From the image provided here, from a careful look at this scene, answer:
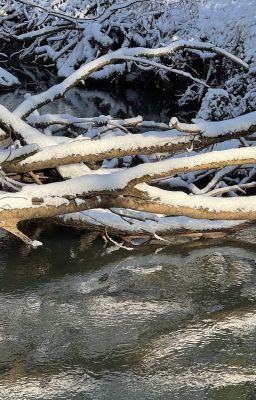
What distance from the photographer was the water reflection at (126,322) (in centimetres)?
392

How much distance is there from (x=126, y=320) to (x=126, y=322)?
0.03 meters

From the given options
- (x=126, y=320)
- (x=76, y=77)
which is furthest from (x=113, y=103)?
(x=126, y=320)

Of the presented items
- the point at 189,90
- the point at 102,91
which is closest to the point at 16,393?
the point at 189,90

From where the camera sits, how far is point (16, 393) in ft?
12.5

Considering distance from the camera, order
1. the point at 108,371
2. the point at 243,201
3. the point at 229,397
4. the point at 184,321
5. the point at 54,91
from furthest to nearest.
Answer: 1. the point at 54,91
2. the point at 243,201
3. the point at 184,321
4. the point at 108,371
5. the point at 229,397

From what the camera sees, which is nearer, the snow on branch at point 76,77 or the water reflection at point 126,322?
the water reflection at point 126,322

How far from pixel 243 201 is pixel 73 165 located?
4.42ft

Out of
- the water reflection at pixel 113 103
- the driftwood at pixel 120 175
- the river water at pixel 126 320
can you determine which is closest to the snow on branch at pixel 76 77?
the driftwood at pixel 120 175

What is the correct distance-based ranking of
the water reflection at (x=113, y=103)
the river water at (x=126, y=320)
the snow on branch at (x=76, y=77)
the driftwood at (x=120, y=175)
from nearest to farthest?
the river water at (x=126, y=320), the driftwood at (x=120, y=175), the snow on branch at (x=76, y=77), the water reflection at (x=113, y=103)

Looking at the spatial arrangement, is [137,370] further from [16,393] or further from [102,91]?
[102,91]

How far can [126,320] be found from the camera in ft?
15.3

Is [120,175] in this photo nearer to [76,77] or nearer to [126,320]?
[126,320]

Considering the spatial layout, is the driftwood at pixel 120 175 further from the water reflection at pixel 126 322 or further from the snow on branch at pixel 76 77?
the water reflection at pixel 126 322

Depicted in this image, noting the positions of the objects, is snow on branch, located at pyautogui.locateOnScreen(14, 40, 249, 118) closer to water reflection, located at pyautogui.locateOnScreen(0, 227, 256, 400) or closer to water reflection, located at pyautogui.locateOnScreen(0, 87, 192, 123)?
water reflection, located at pyautogui.locateOnScreen(0, 227, 256, 400)
